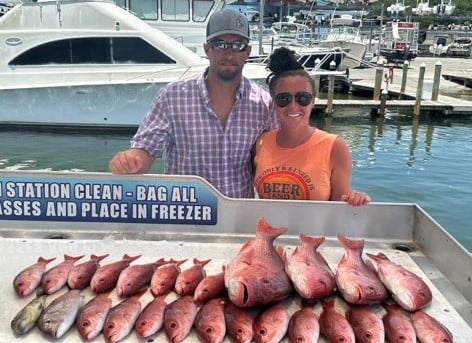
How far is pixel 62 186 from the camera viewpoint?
2.42 m

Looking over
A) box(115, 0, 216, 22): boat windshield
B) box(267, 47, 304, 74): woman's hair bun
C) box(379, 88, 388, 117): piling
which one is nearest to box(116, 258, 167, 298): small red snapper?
box(267, 47, 304, 74): woman's hair bun

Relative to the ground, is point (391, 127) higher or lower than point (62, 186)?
lower

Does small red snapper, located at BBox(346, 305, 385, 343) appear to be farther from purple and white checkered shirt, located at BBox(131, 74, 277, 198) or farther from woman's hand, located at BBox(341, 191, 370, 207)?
purple and white checkered shirt, located at BBox(131, 74, 277, 198)

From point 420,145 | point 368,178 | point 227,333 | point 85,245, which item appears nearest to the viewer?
point 227,333

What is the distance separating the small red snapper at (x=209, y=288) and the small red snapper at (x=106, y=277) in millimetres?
341

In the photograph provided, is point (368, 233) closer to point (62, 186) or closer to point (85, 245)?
point (85, 245)

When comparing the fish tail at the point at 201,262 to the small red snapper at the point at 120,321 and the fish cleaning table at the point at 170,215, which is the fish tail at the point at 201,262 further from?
the small red snapper at the point at 120,321

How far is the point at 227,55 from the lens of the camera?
273 cm

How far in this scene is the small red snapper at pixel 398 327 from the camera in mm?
1619

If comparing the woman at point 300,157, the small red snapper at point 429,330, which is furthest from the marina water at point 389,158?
the small red snapper at point 429,330

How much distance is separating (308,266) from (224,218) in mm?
602

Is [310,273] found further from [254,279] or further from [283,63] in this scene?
[283,63]

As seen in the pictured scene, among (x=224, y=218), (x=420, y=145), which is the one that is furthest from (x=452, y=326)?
(x=420, y=145)

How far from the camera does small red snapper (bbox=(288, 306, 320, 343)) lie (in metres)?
1.60
